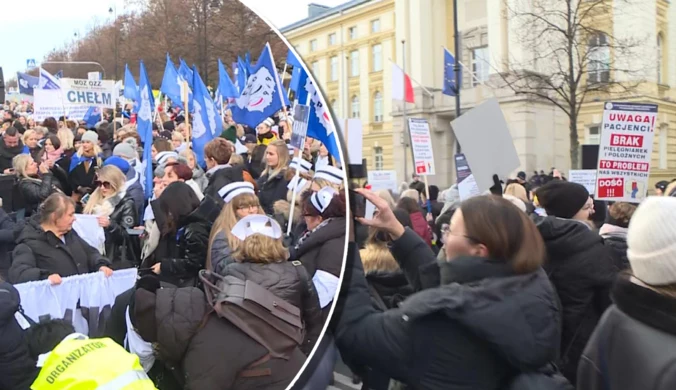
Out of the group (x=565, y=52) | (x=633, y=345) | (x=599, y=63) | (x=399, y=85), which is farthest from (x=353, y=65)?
(x=599, y=63)

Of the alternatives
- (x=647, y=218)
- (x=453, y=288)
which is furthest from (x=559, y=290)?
(x=453, y=288)

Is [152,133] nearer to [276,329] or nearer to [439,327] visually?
[276,329]

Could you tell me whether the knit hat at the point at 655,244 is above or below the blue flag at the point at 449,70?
→ below

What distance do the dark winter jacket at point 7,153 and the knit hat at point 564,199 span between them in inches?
109

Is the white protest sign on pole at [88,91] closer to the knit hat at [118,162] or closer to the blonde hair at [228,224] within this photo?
the knit hat at [118,162]

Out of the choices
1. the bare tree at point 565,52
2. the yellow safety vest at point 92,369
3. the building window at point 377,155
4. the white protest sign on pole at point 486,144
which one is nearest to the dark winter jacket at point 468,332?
the yellow safety vest at point 92,369

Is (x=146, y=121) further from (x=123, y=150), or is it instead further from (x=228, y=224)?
(x=228, y=224)

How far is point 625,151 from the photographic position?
628 cm

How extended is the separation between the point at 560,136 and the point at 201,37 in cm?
3000

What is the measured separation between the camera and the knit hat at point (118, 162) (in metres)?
1.36

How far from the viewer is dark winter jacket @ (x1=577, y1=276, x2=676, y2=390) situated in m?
1.55

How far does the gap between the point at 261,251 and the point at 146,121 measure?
86 centimetres

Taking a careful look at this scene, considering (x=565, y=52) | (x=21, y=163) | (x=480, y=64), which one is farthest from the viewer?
(x=480, y=64)

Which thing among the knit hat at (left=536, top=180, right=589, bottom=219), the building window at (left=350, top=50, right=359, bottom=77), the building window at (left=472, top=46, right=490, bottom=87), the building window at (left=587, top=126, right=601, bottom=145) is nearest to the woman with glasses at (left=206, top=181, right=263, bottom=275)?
the knit hat at (left=536, top=180, right=589, bottom=219)
